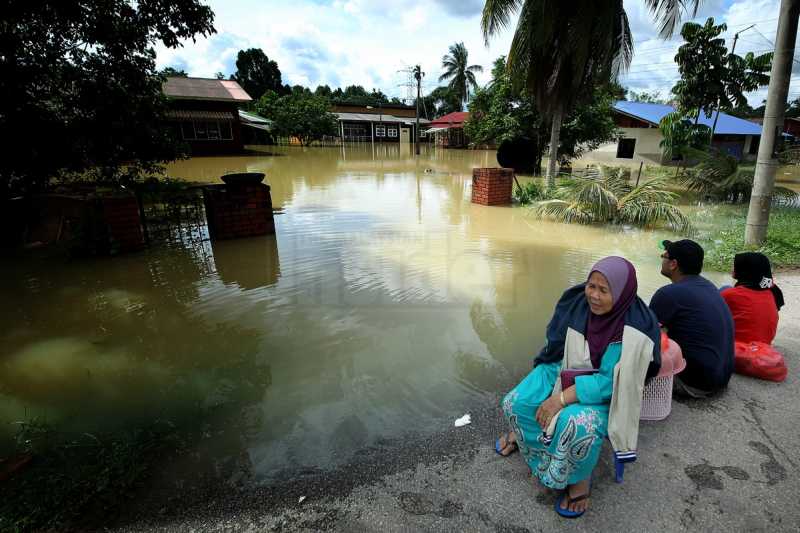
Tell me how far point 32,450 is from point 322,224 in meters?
5.99

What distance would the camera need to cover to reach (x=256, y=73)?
65.4 m

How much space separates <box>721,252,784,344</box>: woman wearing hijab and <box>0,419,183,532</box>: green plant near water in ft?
12.5

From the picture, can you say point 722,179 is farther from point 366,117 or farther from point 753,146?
point 366,117

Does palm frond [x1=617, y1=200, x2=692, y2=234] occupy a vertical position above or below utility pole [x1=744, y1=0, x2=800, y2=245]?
below

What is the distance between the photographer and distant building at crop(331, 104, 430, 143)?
45.9 m

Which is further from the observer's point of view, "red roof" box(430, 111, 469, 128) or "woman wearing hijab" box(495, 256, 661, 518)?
"red roof" box(430, 111, 469, 128)

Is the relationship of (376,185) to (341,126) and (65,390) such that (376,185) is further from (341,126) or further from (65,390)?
(341,126)

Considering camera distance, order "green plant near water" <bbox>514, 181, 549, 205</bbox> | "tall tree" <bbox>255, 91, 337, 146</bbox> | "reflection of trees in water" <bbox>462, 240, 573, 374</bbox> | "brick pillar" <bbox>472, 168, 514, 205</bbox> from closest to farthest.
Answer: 1. "reflection of trees in water" <bbox>462, 240, 573, 374</bbox>
2. "brick pillar" <bbox>472, 168, 514, 205</bbox>
3. "green plant near water" <bbox>514, 181, 549, 205</bbox>
4. "tall tree" <bbox>255, 91, 337, 146</bbox>

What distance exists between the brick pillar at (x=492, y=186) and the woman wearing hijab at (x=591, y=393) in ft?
26.9

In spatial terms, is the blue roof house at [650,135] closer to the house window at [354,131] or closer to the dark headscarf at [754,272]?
the dark headscarf at [754,272]

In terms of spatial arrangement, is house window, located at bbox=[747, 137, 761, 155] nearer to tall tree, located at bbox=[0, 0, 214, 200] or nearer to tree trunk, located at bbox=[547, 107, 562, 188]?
tree trunk, located at bbox=[547, 107, 562, 188]

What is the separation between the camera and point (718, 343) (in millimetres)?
2561

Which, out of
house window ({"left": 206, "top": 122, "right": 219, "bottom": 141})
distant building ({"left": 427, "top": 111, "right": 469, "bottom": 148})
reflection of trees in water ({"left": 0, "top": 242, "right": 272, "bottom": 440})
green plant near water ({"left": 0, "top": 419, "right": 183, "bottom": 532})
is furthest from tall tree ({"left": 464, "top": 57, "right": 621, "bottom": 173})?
distant building ({"left": 427, "top": 111, "right": 469, "bottom": 148})

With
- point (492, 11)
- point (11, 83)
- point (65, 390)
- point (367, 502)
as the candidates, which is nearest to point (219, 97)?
point (492, 11)
